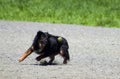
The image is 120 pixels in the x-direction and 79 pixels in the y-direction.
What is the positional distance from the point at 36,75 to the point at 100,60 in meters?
3.11

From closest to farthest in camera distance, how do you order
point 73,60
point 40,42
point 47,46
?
point 40,42 → point 47,46 → point 73,60

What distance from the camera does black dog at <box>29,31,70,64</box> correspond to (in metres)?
9.62

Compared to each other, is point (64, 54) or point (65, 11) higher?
point (64, 54)

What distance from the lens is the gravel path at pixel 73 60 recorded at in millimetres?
8758

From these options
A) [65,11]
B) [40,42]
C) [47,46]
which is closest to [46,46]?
[47,46]

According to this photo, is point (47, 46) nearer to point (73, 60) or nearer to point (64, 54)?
point (64, 54)

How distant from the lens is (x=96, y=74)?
9.05 metres

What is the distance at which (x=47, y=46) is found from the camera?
31.9ft

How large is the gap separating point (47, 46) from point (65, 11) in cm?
1997

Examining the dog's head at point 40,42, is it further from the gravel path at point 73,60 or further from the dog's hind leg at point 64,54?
the dog's hind leg at point 64,54

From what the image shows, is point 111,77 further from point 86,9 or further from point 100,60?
point 86,9

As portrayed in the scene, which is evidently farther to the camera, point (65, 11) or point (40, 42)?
point (65, 11)

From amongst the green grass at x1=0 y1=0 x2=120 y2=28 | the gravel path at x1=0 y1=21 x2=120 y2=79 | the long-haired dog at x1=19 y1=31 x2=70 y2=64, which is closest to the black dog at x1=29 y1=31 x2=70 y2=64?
the long-haired dog at x1=19 y1=31 x2=70 y2=64

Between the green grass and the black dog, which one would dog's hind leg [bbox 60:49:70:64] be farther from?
the green grass
